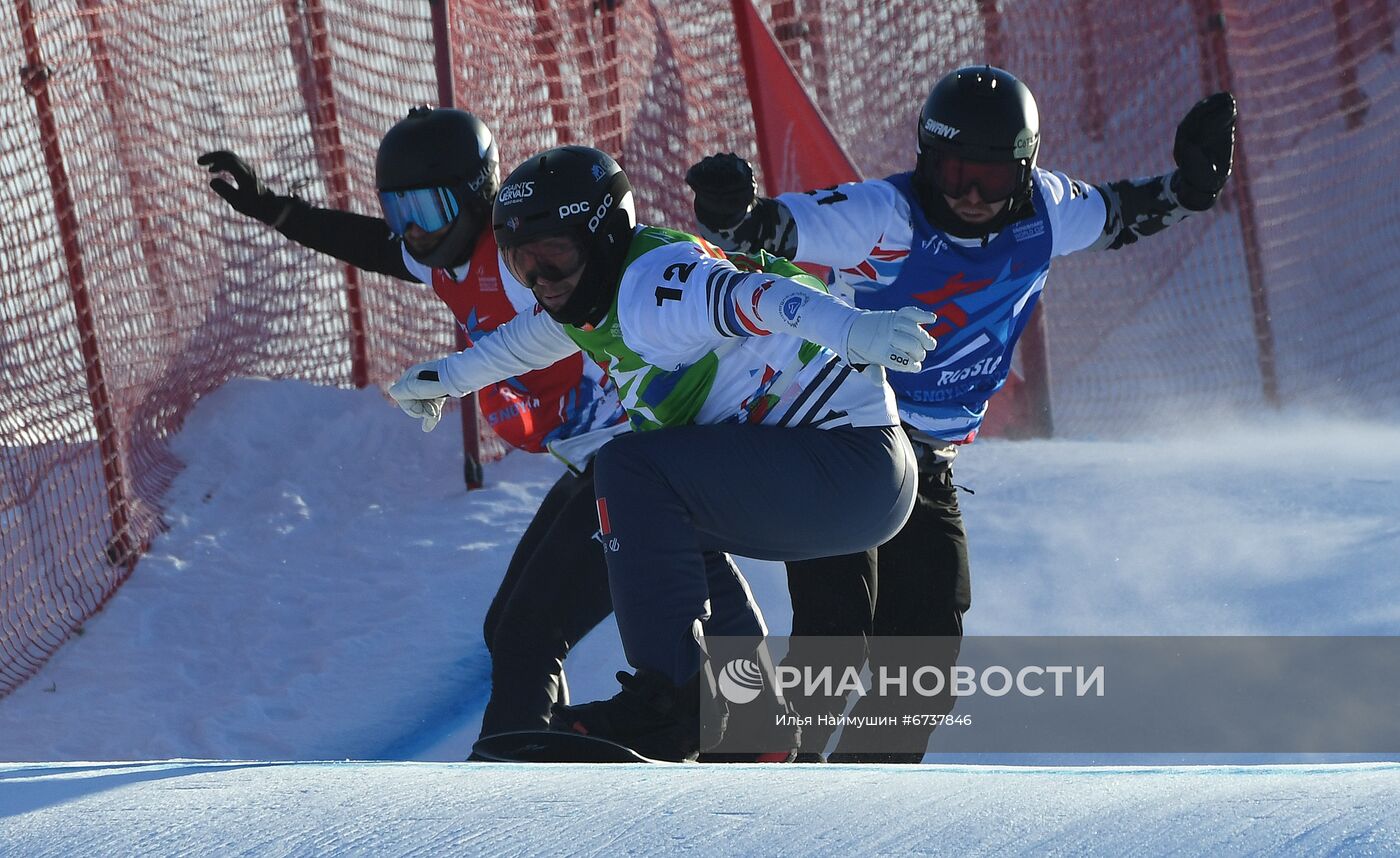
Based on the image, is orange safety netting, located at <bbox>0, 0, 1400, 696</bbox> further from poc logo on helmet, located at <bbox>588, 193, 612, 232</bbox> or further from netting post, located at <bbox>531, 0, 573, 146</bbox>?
poc logo on helmet, located at <bbox>588, 193, 612, 232</bbox>

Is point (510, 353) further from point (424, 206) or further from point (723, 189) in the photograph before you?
point (424, 206)

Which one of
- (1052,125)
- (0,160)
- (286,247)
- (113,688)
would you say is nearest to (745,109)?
(1052,125)

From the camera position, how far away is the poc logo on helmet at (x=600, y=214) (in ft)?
10.1

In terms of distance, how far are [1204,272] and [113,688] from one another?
5810 mm

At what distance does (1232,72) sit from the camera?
312 inches

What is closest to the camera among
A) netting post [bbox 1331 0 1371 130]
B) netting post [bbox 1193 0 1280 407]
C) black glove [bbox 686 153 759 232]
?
black glove [bbox 686 153 759 232]

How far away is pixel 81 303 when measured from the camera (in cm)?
580

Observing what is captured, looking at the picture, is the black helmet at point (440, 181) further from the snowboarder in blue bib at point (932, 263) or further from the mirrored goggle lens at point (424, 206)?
the snowboarder in blue bib at point (932, 263)

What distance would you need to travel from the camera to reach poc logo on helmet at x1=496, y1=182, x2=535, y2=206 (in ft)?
10.1

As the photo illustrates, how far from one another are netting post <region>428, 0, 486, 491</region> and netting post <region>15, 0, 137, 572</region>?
1307 mm

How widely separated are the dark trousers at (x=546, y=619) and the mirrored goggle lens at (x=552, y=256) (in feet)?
2.38

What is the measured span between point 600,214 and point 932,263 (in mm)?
1048

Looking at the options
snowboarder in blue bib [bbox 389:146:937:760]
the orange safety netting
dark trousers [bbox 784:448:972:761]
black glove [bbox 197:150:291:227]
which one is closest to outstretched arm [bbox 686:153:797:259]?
snowboarder in blue bib [bbox 389:146:937:760]

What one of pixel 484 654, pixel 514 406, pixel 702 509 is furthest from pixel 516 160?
pixel 702 509
